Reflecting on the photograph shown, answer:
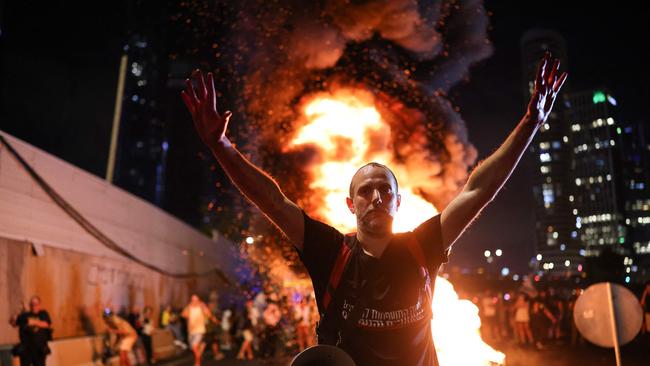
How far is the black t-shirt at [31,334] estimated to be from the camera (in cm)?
1093

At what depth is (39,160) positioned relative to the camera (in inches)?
534

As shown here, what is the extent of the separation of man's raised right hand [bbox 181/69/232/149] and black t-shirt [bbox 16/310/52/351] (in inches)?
410

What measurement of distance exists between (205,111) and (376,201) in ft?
2.92

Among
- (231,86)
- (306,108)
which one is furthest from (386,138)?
(231,86)

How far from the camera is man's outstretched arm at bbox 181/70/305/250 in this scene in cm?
246

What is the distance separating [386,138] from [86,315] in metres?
9.92

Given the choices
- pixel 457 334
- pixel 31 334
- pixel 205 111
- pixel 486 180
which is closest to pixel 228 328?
pixel 31 334

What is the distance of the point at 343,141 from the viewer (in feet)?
45.1

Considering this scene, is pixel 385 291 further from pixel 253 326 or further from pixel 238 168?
pixel 253 326

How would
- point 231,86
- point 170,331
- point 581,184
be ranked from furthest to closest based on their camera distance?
point 581,184 < point 170,331 < point 231,86

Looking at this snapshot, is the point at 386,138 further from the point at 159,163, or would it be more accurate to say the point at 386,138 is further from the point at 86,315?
the point at 159,163

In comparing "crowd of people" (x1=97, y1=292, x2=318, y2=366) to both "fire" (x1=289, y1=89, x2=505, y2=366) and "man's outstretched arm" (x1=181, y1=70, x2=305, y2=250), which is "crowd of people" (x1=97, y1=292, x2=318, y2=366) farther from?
"man's outstretched arm" (x1=181, y1=70, x2=305, y2=250)

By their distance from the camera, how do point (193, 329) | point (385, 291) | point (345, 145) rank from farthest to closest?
point (193, 329)
point (345, 145)
point (385, 291)

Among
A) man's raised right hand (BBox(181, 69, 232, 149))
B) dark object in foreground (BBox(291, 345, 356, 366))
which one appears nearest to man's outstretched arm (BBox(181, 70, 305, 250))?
man's raised right hand (BBox(181, 69, 232, 149))
